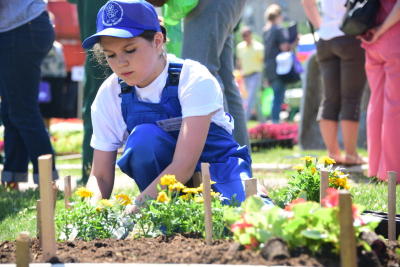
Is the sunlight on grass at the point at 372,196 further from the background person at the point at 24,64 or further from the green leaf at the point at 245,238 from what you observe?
the background person at the point at 24,64

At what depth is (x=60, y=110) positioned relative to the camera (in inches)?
425

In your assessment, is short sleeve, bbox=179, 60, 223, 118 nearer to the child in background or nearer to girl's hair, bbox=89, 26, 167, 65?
the child in background

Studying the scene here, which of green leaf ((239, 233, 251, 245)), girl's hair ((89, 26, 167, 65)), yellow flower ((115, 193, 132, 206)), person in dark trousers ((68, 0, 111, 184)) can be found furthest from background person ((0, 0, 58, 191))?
green leaf ((239, 233, 251, 245))

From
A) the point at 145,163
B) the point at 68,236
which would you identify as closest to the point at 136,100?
the point at 145,163

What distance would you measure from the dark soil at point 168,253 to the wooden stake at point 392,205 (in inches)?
9.6

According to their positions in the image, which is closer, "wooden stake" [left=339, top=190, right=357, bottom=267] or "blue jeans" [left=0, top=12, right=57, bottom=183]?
"wooden stake" [left=339, top=190, right=357, bottom=267]

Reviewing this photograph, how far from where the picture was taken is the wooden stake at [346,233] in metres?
2.21

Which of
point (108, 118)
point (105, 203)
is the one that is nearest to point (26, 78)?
point (108, 118)

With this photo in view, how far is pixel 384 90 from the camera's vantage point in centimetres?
546

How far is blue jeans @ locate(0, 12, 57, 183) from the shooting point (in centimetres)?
550

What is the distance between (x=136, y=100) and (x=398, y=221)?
132 cm

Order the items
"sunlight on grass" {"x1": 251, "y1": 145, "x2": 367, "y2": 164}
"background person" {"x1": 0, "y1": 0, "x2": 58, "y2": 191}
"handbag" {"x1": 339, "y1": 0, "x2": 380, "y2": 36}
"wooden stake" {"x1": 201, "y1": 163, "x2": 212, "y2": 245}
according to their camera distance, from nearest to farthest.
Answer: "wooden stake" {"x1": 201, "y1": 163, "x2": 212, "y2": 245} → "handbag" {"x1": 339, "y1": 0, "x2": 380, "y2": 36} → "background person" {"x1": 0, "y1": 0, "x2": 58, "y2": 191} → "sunlight on grass" {"x1": 251, "y1": 145, "x2": 367, "y2": 164}

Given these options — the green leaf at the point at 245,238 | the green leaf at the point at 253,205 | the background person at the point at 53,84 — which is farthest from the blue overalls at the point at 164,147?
the background person at the point at 53,84

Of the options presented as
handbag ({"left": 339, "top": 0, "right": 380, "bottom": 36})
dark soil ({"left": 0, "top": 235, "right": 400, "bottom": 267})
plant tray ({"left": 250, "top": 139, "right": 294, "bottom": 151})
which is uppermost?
handbag ({"left": 339, "top": 0, "right": 380, "bottom": 36})
